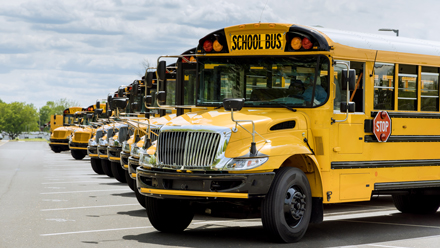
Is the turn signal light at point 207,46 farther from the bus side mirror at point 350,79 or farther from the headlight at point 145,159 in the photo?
the bus side mirror at point 350,79

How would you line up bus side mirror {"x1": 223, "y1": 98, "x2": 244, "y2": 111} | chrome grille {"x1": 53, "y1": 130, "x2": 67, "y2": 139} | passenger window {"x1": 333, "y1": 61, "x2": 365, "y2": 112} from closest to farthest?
bus side mirror {"x1": 223, "y1": 98, "x2": 244, "y2": 111} < passenger window {"x1": 333, "y1": 61, "x2": 365, "y2": 112} < chrome grille {"x1": 53, "y1": 130, "x2": 67, "y2": 139}

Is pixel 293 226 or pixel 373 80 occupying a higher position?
pixel 373 80

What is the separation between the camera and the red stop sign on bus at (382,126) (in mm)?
8766

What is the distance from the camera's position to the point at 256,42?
8.52 m

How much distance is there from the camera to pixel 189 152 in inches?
295

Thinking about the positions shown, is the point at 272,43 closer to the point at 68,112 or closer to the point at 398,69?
the point at 398,69

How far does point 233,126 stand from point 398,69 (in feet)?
9.65

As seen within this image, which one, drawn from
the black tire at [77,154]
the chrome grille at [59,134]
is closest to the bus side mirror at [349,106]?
the black tire at [77,154]

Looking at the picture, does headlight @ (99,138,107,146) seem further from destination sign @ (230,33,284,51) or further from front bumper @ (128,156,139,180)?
destination sign @ (230,33,284,51)

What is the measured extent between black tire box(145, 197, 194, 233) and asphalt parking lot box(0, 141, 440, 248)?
0.42ft

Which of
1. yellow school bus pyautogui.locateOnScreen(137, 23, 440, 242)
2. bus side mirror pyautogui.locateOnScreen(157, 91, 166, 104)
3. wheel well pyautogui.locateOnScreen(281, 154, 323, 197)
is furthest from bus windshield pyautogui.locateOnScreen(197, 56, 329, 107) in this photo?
bus side mirror pyautogui.locateOnScreen(157, 91, 166, 104)

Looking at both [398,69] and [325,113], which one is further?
[398,69]

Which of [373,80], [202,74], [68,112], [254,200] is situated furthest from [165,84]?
[68,112]

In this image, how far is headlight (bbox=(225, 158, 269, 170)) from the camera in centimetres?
723
